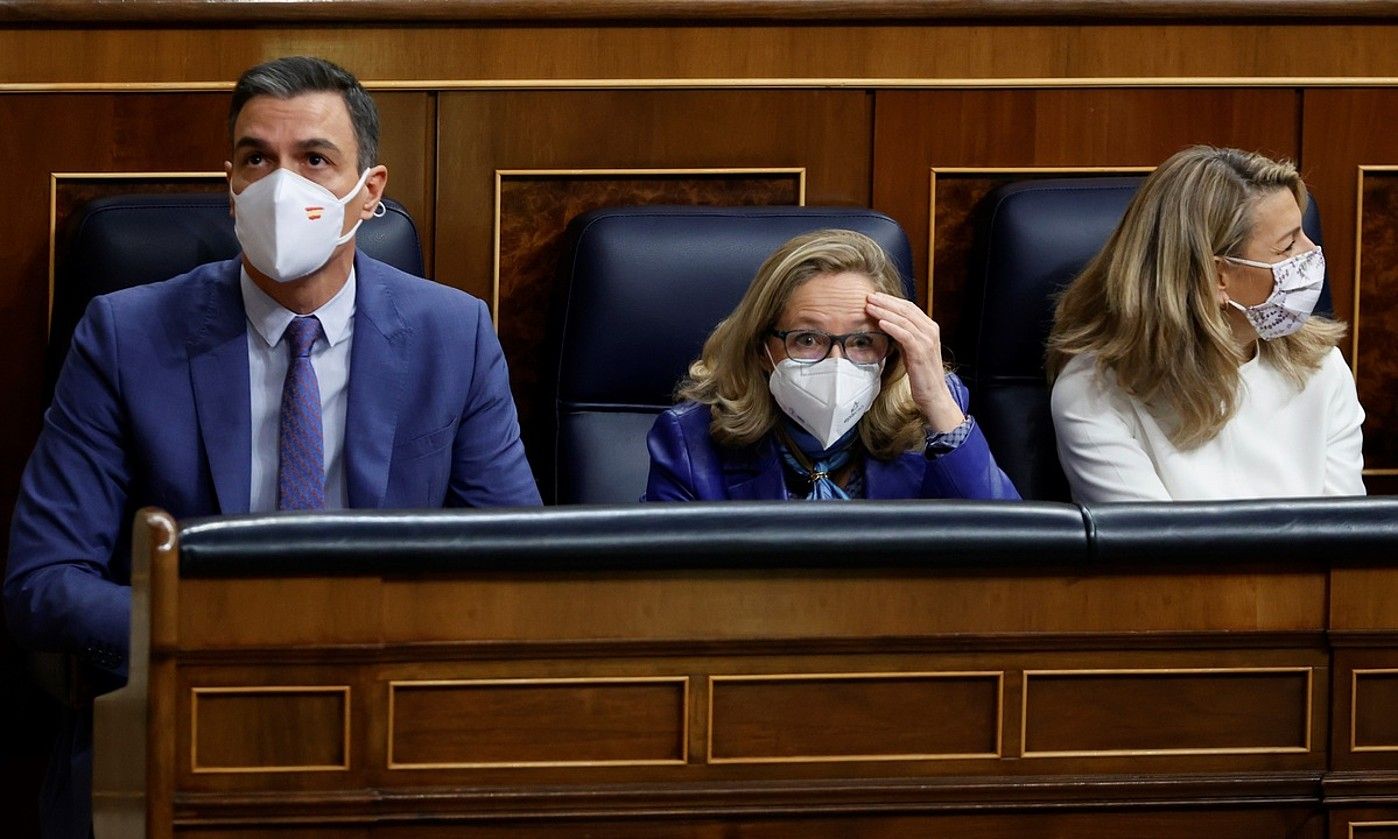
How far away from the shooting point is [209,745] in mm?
1170

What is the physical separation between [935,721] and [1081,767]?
11 centimetres

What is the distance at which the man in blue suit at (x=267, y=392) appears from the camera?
66.7 inches

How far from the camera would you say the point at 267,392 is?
5.90 feet

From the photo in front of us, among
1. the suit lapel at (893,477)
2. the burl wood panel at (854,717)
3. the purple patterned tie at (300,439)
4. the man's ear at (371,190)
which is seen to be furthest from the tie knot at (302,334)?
the burl wood panel at (854,717)

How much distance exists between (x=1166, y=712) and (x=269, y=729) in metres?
0.64

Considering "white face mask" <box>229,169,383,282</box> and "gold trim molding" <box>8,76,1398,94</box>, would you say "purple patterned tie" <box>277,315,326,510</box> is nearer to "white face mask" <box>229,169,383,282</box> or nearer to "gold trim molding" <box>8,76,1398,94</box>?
"white face mask" <box>229,169,383,282</box>

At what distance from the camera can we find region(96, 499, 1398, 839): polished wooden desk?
3.84 ft

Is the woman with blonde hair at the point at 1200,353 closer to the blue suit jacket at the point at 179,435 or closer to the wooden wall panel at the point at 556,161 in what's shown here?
the wooden wall panel at the point at 556,161

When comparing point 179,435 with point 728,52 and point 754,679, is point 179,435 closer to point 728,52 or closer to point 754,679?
point 754,679

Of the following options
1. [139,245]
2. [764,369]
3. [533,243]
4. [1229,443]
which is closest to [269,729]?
[764,369]

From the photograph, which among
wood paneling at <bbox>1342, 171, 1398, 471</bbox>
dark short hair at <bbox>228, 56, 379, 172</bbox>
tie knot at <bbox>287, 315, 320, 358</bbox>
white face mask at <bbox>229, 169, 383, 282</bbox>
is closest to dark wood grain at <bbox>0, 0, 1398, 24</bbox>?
wood paneling at <bbox>1342, 171, 1398, 471</bbox>

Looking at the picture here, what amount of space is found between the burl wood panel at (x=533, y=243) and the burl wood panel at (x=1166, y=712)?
45.9 inches

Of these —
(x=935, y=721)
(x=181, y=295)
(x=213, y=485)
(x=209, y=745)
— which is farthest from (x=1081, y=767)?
(x=181, y=295)

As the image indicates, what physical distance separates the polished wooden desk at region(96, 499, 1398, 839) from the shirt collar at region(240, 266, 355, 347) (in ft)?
2.00
